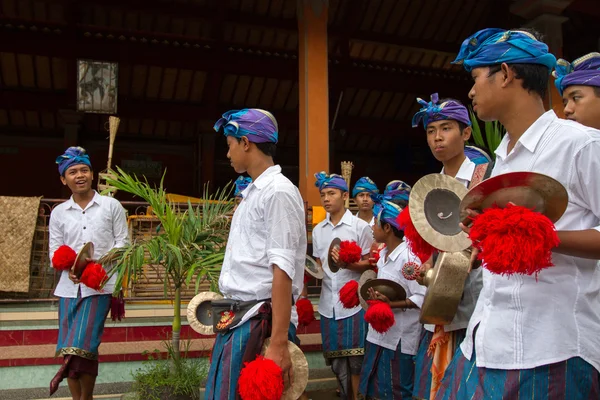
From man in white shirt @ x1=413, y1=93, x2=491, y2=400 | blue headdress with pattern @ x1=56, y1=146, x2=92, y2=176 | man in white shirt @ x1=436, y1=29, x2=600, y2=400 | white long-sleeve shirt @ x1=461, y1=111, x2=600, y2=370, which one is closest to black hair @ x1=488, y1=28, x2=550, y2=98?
man in white shirt @ x1=436, y1=29, x2=600, y2=400

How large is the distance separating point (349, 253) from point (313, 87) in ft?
16.5

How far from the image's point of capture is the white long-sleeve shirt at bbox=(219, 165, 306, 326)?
2170 mm

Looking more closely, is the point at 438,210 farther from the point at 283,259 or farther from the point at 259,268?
the point at 259,268

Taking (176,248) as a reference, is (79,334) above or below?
below

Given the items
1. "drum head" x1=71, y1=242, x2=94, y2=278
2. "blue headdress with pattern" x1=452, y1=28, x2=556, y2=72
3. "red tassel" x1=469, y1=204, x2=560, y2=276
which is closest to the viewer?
"red tassel" x1=469, y1=204, x2=560, y2=276

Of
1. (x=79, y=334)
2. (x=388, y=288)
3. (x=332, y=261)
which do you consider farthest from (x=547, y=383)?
(x=79, y=334)

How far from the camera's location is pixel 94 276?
12.4ft

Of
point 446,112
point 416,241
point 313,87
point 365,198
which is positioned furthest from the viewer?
point 313,87

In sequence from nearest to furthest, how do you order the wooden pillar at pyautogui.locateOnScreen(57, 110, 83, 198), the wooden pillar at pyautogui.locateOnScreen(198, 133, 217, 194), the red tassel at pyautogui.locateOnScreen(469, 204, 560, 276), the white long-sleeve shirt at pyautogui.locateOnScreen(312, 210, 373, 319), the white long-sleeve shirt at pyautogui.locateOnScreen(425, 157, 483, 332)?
the red tassel at pyautogui.locateOnScreen(469, 204, 560, 276) → the white long-sleeve shirt at pyautogui.locateOnScreen(425, 157, 483, 332) → the white long-sleeve shirt at pyautogui.locateOnScreen(312, 210, 373, 319) → the wooden pillar at pyautogui.locateOnScreen(57, 110, 83, 198) → the wooden pillar at pyautogui.locateOnScreen(198, 133, 217, 194)

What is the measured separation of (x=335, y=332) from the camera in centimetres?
450

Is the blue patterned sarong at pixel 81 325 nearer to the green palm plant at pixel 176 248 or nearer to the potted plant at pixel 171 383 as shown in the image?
the green palm plant at pixel 176 248

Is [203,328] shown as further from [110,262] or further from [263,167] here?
[110,262]

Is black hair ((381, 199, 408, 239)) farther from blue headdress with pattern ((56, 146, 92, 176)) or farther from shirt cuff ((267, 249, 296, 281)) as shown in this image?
blue headdress with pattern ((56, 146, 92, 176))

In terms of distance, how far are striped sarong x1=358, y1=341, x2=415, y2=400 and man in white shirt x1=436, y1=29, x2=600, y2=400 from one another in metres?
2.13
